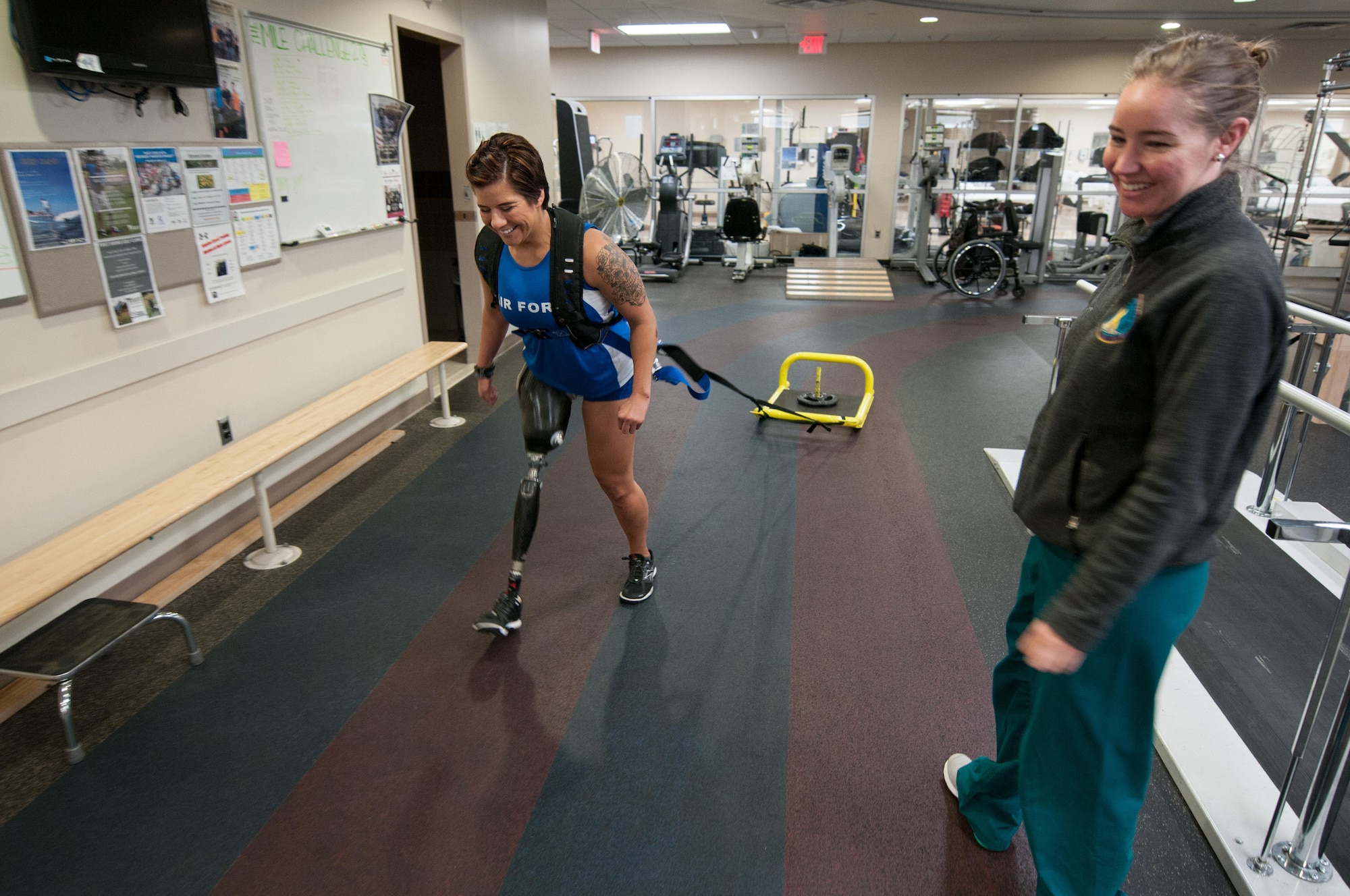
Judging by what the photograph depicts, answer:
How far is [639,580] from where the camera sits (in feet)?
9.42

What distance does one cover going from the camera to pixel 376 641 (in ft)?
8.68

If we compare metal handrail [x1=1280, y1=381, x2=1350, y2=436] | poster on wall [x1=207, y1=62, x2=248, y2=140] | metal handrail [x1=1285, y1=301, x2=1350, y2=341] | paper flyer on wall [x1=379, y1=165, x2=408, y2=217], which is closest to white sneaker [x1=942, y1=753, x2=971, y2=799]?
metal handrail [x1=1280, y1=381, x2=1350, y2=436]

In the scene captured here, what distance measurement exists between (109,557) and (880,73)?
1025 centimetres

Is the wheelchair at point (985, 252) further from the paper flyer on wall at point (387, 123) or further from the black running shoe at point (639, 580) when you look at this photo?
the black running shoe at point (639, 580)

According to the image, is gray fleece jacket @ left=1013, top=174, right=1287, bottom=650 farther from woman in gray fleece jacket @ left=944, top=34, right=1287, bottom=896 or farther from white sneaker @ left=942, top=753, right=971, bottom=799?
white sneaker @ left=942, top=753, right=971, bottom=799

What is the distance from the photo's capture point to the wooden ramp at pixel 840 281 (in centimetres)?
855

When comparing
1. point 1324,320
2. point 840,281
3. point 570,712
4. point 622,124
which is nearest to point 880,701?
point 570,712

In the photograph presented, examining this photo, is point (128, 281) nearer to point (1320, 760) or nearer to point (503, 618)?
point (503, 618)

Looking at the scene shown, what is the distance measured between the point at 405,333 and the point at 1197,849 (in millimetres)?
4429

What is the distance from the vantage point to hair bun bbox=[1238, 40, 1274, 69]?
3.58 feet

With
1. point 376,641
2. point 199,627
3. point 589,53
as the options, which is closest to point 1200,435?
point 376,641

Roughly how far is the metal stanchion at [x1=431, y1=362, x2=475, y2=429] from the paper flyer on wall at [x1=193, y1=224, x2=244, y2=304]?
1420 millimetres

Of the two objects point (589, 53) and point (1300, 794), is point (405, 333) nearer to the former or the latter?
point (1300, 794)

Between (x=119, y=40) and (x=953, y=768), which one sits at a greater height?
(x=119, y=40)
